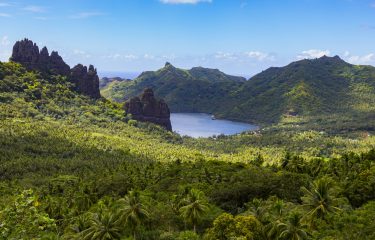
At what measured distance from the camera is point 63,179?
157000mm

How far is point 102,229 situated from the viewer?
3083 inches

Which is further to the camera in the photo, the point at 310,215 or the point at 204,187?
the point at 204,187

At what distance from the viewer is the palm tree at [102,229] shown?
7794 cm

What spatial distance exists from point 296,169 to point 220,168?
27895 mm

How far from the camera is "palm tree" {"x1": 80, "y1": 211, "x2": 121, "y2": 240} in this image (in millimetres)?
77938

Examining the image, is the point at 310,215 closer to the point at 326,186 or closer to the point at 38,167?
the point at 326,186

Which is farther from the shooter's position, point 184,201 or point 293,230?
point 184,201

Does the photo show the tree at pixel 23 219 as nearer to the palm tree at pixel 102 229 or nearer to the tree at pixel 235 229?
the tree at pixel 235 229

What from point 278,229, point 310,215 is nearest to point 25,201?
point 278,229

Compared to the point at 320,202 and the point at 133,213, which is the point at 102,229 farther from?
the point at 320,202

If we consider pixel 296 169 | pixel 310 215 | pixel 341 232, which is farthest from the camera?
pixel 296 169

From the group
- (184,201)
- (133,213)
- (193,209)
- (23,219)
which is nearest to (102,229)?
(133,213)

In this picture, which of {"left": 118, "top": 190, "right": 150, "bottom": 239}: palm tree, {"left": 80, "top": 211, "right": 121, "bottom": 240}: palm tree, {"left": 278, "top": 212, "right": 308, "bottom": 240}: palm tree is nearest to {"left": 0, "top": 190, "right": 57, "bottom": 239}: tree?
{"left": 278, "top": 212, "right": 308, "bottom": 240}: palm tree

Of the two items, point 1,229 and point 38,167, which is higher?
point 1,229
